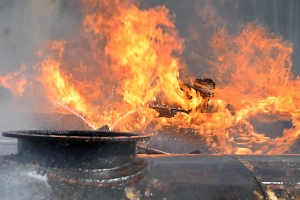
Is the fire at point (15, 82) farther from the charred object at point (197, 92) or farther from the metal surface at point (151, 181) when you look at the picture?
the metal surface at point (151, 181)

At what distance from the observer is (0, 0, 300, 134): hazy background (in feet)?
30.0

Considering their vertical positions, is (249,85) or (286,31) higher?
(286,31)

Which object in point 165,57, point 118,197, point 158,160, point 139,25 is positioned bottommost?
point 118,197

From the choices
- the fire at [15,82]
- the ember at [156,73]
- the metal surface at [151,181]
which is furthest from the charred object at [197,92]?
the metal surface at [151,181]

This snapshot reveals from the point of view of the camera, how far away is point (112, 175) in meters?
1.73

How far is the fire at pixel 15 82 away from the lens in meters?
9.06

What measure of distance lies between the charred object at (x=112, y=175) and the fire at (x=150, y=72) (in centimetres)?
573

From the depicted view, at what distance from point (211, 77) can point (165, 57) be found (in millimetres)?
1531

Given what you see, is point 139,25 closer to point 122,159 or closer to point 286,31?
point 286,31

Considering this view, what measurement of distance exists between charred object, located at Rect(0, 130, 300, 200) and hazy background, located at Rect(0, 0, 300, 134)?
302 inches

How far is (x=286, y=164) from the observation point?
197 centimetres

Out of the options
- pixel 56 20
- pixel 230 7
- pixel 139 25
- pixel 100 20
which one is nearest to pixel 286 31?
pixel 230 7

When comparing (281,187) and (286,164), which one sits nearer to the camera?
(281,187)

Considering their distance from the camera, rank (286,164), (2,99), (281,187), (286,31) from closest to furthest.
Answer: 1. (281,187)
2. (286,164)
3. (2,99)
4. (286,31)
